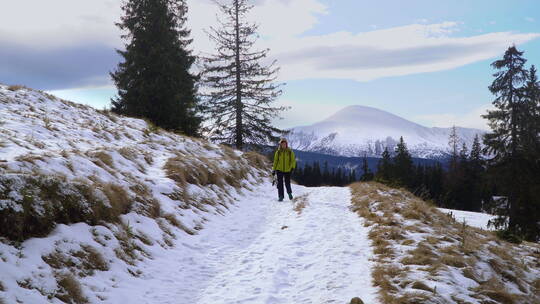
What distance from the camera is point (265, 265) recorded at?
241 inches

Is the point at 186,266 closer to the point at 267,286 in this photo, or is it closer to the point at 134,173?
the point at 267,286

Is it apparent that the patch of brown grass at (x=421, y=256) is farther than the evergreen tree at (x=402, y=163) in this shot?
No

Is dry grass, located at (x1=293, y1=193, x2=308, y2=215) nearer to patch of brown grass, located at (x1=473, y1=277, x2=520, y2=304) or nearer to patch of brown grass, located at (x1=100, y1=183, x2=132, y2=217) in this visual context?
Result: patch of brown grass, located at (x1=100, y1=183, x2=132, y2=217)

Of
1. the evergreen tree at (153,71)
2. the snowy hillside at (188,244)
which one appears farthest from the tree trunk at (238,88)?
the snowy hillside at (188,244)

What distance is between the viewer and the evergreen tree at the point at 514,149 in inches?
933

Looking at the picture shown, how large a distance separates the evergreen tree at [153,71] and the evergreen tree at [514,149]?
71.4 feet

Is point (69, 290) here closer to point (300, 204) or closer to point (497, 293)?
point (497, 293)

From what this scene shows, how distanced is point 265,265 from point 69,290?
308cm

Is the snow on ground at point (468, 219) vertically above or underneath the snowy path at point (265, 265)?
underneath

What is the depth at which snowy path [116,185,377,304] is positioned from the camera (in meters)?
4.93

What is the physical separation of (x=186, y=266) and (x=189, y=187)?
4.10 meters

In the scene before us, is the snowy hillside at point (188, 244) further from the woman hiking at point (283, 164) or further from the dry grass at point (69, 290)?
the woman hiking at point (283, 164)

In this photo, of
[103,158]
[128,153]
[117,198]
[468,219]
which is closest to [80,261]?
[117,198]

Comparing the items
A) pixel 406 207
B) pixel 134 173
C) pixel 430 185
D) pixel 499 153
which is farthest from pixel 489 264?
pixel 430 185
